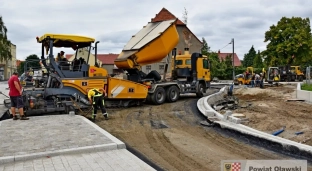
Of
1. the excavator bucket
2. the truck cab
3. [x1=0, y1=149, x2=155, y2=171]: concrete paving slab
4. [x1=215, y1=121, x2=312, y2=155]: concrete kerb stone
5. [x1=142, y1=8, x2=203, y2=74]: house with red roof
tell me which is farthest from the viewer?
[x1=142, y1=8, x2=203, y2=74]: house with red roof

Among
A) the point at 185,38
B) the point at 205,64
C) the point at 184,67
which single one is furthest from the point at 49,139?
the point at 185,38

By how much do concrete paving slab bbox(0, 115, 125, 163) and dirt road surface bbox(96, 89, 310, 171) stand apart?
2.49 feet


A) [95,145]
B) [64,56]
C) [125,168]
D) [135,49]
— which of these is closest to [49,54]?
[64,56]

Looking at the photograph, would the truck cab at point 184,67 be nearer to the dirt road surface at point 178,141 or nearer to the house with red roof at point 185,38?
the dirt road surface at point 178,141

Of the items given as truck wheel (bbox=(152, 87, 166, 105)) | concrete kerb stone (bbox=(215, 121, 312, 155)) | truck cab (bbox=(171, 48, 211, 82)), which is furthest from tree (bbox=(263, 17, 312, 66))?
concrete kerb stone (bbox=(215, 121, 312, 155))

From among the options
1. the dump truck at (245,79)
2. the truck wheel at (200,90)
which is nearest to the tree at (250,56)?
the dump truck at (245,79)

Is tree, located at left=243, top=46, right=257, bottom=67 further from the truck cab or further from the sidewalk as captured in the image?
the sidewalk

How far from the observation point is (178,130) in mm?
9195

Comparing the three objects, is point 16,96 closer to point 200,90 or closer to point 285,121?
point 285,121

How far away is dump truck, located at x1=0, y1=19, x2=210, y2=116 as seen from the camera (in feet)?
39.3

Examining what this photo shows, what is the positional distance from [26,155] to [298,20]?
49009mm

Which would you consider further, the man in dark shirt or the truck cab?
the truck cab

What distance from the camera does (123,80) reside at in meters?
13.8

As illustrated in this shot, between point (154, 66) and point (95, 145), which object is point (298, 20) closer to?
point (154, 66)
